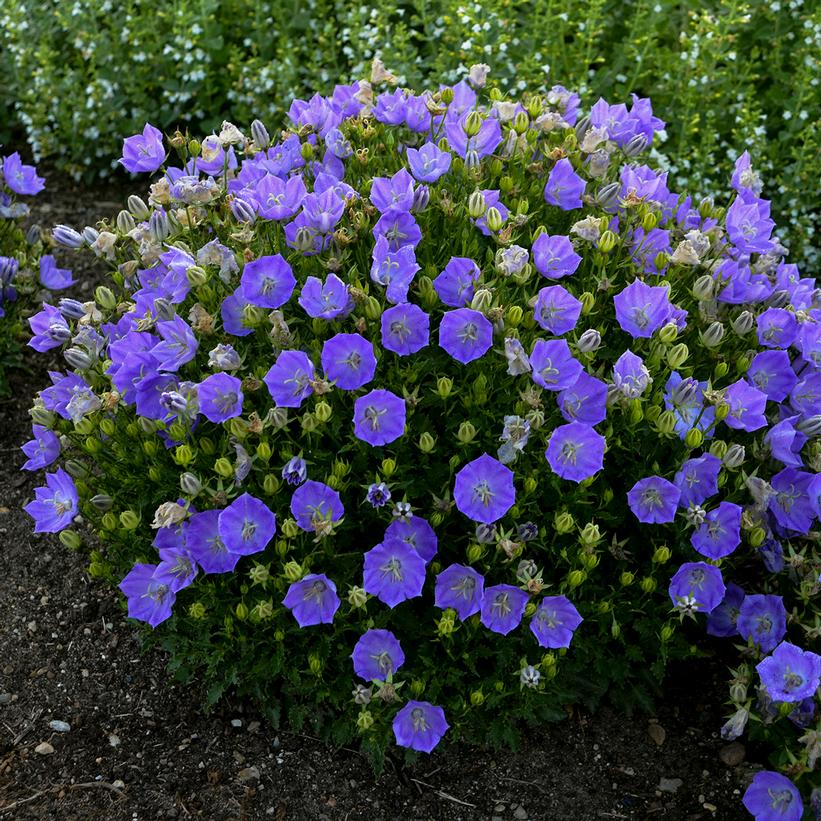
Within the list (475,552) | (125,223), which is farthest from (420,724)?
(125,223)

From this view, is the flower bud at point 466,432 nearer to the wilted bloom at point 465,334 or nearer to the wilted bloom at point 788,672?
the wilted bloom at point 465,334

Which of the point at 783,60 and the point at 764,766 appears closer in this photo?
the point at 764,766

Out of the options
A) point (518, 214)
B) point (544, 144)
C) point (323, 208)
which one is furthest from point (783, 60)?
point (323, 208)

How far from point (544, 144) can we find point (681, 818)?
230 centimetres

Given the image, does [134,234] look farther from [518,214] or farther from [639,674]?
[639,674]

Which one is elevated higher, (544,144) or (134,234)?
(544,144)

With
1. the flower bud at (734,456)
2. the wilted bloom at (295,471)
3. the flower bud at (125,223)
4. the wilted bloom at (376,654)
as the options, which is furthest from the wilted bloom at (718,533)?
the flower bud at (125,223)

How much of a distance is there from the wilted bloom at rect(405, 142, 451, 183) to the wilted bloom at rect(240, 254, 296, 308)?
631mm

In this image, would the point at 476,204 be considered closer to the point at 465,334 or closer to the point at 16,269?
the point at 465,334

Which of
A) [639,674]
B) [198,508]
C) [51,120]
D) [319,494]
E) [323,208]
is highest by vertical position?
[323,208]

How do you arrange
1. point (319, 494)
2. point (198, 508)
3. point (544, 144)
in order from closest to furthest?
point (319, 494)
point (198, 508)
point (544, 144)

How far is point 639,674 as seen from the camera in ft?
11.4

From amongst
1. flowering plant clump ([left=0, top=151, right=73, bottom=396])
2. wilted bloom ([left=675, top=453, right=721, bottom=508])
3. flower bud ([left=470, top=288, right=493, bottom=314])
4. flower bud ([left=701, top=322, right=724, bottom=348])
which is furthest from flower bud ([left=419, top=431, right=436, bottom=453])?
flowering plant clump ([left=0, top=151, right=73, bottom=396])

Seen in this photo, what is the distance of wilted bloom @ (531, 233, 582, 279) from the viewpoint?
129 inches
